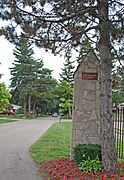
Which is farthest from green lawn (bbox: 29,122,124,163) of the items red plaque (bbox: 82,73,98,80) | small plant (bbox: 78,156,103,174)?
red plaque (bbox: 82,73,98,80)

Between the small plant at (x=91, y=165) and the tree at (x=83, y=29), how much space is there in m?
0.17

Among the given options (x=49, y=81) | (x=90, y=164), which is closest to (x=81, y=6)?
(x=90, y=164)

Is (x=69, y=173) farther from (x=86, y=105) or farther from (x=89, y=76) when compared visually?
(x=89, y=76)

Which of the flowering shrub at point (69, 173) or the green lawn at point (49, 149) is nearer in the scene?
the flowering shrub at point (69, 173)

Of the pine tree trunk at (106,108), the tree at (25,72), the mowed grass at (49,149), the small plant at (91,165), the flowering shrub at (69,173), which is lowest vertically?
the mowed grass at (49,149)

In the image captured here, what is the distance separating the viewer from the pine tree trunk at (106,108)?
5.81 m

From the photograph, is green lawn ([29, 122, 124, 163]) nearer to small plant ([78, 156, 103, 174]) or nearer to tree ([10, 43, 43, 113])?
small plant ([78, 156, 103, 174])

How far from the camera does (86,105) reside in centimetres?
743

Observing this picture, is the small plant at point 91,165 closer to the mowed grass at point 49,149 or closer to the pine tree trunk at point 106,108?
the pine tree trunk at point 106,108

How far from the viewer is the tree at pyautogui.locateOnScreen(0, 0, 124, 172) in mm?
5816

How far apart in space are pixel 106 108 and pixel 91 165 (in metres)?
1.30

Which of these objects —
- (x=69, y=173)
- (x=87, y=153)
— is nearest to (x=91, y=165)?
(x=87, y=153)

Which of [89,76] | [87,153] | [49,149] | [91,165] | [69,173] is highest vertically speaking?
[89,76]

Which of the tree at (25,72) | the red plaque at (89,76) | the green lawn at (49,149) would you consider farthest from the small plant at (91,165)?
the tree at (25,72)
